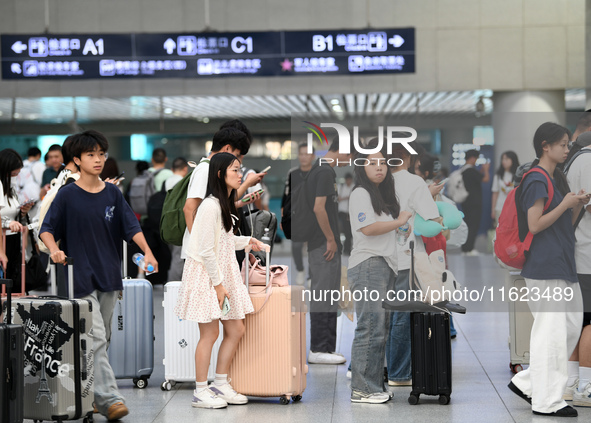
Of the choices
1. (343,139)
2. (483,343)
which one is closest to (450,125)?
(343,139)

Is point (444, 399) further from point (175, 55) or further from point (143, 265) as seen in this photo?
point (175, 55)

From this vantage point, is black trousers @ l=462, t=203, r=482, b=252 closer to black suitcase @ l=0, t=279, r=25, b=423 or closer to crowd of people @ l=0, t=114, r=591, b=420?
crowd of people @ l=0, t=114, r=591, b=420

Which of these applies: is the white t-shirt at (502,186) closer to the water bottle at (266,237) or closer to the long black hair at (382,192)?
the long black hair at (382,192)

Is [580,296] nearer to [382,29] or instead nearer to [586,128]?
[586,128]

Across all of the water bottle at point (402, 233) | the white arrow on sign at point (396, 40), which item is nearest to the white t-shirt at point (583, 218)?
the water bottle at point (402, 233)

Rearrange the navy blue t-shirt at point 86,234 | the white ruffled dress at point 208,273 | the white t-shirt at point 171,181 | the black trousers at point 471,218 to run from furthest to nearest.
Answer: the white t-shirt at point 171,181 < the black trousers at point 471,218 < the white ruffled dress at point 208,273 < the navy blue t-shirt at point 86,234

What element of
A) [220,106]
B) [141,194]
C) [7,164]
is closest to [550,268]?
[7,164]

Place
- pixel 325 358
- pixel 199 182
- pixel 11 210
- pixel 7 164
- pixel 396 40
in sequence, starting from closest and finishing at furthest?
pixel 199 182 → pixel 325 358 → pixel 7 164 → pixel 11 210 → pixel 396 40

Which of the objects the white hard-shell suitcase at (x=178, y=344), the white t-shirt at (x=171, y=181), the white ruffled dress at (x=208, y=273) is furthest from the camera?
the white t-shirt at (x=171, y=181)

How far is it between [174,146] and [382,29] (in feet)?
14.9

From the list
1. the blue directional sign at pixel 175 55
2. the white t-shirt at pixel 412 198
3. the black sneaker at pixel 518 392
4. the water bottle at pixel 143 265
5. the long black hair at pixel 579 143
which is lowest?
the black sneaker at pixel 518 392

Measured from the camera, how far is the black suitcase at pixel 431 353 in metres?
5.56

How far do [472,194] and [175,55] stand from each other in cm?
875

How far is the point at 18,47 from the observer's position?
13.5 meters
